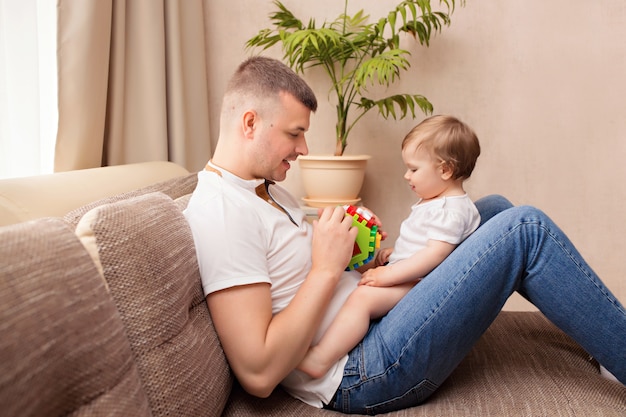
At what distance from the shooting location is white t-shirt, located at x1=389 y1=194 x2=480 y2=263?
1.49 meters

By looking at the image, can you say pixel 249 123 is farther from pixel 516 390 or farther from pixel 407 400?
pixel 516 390

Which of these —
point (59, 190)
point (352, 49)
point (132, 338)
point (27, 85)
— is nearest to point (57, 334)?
point (132, 338)

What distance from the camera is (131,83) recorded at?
2.17 m

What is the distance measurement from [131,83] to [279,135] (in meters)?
1.09

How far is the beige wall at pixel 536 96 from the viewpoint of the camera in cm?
265

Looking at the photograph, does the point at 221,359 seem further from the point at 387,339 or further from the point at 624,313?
the point at 624,313

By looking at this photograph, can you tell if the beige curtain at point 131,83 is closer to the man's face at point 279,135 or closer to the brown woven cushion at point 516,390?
the man's face at point 279,135

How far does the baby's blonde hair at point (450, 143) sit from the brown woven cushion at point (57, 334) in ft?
3.45

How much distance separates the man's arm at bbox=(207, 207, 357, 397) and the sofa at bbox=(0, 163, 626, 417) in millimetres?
36

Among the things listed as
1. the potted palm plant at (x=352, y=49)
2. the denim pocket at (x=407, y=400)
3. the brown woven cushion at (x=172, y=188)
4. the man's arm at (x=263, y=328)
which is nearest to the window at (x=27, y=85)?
the brown woven cushion at (x=172, y=188)

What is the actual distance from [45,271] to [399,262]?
977mm

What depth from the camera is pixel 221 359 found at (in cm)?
108

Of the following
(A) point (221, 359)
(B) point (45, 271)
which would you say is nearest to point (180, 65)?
(A) point (221, 359)

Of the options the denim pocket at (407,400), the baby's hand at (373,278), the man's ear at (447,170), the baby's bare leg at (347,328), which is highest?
the man's ear at (447,170)
